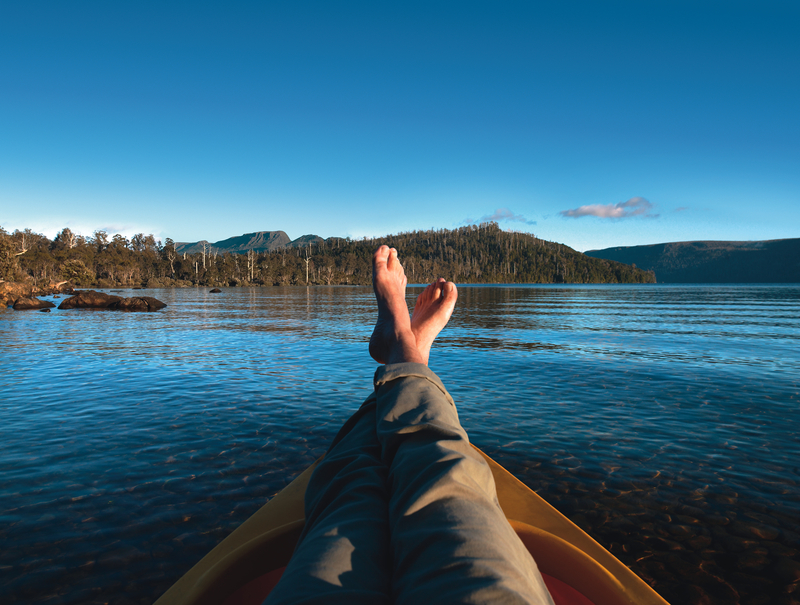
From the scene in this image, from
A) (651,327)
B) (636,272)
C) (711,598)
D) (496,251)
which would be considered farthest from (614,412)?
(636,272)

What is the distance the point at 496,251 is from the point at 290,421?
190 meters

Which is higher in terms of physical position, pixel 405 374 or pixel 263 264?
pixel 263 264

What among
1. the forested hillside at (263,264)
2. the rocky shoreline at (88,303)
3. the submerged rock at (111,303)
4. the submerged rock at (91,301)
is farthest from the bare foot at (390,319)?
the forested hillside at (263,264)

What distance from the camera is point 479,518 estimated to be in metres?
1.15

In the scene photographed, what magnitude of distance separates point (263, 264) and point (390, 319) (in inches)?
4496

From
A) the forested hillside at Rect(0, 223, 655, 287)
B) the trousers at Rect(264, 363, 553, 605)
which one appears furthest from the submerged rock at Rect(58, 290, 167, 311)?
the trousers at Rect(264, 363, 553, 605)

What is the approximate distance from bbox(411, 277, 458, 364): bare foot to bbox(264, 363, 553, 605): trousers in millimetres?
2311

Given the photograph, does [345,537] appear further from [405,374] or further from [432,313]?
[432,313]

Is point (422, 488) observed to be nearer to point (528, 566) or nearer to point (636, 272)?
point (528, 566)

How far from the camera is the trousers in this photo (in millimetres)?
952

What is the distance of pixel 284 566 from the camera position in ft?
5.79

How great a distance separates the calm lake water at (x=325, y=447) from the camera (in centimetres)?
256

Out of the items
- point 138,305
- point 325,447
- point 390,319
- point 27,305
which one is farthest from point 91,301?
point 390,319

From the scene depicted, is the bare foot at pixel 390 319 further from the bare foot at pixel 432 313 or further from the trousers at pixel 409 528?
the trousers at pixel 409 528
